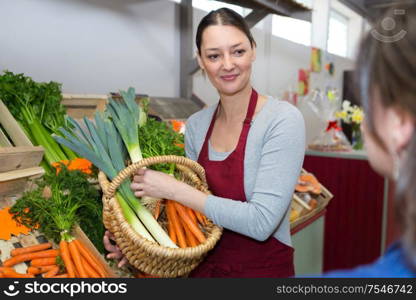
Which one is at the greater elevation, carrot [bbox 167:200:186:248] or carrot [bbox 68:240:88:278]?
carrot [bbox 167:200:186:248]

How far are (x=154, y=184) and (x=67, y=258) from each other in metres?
0.45

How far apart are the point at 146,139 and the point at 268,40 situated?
3.80 m

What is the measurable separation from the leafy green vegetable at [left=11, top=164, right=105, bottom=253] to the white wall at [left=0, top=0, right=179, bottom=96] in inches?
37.8

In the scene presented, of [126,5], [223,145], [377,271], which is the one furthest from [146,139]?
[126,5]

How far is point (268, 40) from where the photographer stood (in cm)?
496

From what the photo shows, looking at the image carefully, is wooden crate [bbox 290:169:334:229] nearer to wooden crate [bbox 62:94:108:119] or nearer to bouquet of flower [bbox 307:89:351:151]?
bouquet of flower [bbox 307:89:351:151]

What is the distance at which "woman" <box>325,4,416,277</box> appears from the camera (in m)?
0.50

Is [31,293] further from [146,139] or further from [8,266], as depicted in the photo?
[146,139]

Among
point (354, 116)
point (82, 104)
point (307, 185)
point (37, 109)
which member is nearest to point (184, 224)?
point (37, 109)

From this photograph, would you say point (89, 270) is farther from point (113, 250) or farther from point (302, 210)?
point (302, 210)

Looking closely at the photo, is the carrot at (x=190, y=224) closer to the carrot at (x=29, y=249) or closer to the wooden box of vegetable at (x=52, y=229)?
the wooden box of vegetable at (x=52, y=229)

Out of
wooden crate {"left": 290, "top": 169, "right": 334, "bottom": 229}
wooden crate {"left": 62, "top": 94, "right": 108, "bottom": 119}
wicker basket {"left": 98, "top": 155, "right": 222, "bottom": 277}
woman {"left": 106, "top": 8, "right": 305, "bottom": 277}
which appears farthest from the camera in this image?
wooden crate {"left": 290, "top": 169, "right": 334, "bottom": 229}

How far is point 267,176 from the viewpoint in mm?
1312

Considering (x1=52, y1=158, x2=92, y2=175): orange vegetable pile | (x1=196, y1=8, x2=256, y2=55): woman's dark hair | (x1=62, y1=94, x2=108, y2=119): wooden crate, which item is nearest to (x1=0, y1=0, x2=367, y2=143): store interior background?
(x1=62, y1=94, x2=108, y2=119): wooden crate
